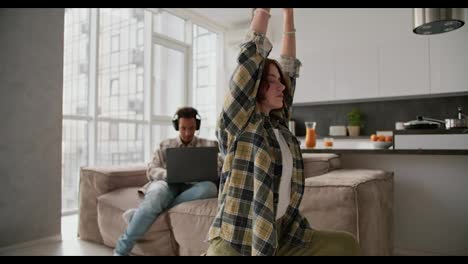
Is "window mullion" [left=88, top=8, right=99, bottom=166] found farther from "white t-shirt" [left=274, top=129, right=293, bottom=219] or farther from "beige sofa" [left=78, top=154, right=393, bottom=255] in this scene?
"white t-shirt" [left=274, top=129, right=293, bottom=219]

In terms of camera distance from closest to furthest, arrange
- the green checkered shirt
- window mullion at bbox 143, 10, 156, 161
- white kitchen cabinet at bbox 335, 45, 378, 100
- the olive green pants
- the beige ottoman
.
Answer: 1. the green checkered shirt
2. the olive green pants
3. the beige ottoman
4. white kitchen cabinet at bbox 335, 45, 378, 100
5. window mullion at bbox 143, 10, 156, 161

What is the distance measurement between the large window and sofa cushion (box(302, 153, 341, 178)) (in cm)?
267

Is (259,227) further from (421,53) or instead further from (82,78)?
(421,53)

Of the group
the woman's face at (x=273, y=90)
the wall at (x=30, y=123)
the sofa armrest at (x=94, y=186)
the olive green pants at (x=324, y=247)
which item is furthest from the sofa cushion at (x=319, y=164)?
the wall at (x=30, y=123)

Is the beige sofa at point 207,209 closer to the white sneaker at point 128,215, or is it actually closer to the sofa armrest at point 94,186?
the sofa armrest at point 94,186

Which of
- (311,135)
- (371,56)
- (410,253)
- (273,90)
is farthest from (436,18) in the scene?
(371,56)

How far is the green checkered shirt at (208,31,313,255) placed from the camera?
91cm

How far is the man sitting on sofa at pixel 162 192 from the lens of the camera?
202 centimetres

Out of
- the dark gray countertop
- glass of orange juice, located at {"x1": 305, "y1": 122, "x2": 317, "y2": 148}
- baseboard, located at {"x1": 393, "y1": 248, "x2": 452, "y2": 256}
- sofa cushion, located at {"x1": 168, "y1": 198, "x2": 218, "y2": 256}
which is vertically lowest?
baseboard, located at {"x1": 393, "y1": 248, "x2": 452, "y2": 256}

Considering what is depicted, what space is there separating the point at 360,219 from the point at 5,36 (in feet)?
8.14

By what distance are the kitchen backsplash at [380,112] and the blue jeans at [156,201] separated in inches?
125

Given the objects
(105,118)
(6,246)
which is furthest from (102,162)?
(6,246)

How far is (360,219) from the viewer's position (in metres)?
1.48

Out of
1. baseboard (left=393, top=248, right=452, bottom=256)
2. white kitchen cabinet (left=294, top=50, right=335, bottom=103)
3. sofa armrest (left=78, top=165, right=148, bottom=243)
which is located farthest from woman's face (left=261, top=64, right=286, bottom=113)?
white kitchen cabinet (left=294, top=50, right=335, bottom=103)
